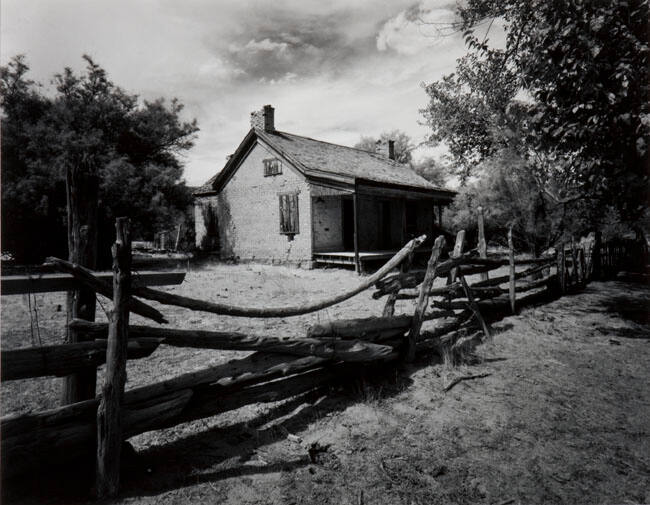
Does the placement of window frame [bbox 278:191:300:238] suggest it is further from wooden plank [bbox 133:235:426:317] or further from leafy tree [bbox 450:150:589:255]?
wooden plank [bbox 133:235:426:317]

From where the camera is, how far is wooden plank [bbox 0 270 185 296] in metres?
2.37

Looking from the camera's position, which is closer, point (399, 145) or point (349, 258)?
point (349, 258)

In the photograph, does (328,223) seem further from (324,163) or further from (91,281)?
(91,281)

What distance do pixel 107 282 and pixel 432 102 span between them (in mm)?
22994

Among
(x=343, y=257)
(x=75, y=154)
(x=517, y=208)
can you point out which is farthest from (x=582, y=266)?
(x=75, y=154)

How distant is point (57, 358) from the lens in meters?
2.49

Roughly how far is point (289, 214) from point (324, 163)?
281cm

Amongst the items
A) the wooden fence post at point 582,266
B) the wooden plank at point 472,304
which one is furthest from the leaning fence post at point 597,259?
the wooden plank at point 472,304

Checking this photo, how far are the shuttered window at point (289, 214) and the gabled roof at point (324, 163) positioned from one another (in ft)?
4.15

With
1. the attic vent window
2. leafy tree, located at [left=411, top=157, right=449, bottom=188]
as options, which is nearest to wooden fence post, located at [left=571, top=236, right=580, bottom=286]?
the attic vent window

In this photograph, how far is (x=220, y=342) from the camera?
3111 millimetres

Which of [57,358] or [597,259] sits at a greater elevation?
[57,358]

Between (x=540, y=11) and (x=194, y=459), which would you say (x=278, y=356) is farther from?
(x=540, y=11)

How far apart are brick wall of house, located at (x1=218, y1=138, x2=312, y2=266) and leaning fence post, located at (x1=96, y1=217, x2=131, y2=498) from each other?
13.0 metres
